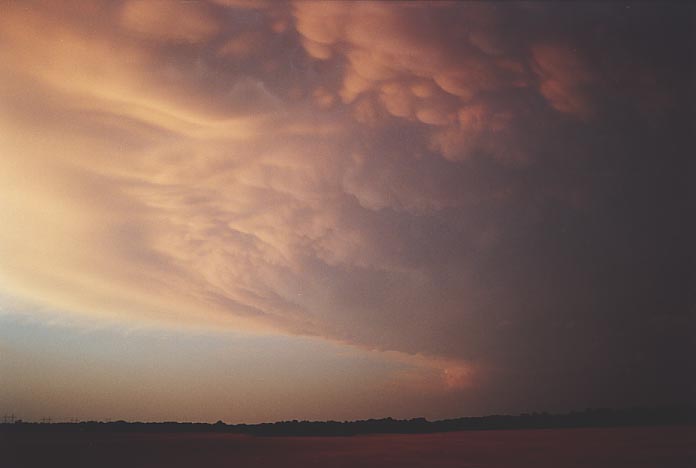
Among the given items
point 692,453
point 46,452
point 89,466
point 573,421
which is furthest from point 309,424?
point 692,453

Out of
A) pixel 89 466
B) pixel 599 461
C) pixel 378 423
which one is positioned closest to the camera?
pixel 599 461

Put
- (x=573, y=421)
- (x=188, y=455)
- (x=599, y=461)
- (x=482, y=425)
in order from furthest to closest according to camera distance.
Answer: (x=482, y=425) < (x=573, y=421) < (x=188, y=455) < (x=599, y=461)

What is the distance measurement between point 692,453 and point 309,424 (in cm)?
4954

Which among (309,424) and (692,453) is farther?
(309,424)

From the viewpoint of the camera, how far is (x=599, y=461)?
15.8 meters

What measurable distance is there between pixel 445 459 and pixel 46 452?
1967 centimetres

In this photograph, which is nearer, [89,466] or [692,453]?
[692,453]

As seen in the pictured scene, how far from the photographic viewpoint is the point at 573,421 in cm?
4484

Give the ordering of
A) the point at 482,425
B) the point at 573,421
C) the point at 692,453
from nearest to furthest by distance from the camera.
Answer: the point at 692,453 < the point at 573,421 < the point at 482,425

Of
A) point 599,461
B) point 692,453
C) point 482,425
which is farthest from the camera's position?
point 482,425

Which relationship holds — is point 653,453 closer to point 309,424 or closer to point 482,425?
point 482,425

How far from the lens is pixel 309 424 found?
199 ft

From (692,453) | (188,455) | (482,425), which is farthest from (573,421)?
(188,455)

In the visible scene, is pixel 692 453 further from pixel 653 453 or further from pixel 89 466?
pixel 89 466
